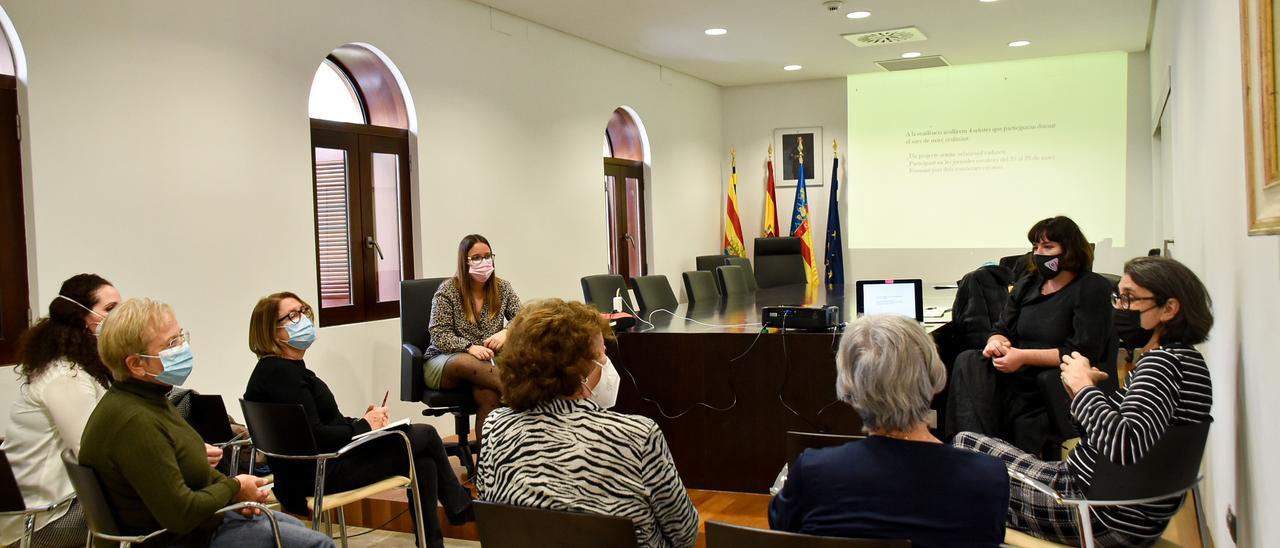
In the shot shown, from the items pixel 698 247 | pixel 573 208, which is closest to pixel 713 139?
pixel 698 247

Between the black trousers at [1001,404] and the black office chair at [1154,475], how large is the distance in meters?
1.21

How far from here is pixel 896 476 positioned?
5.67 ft

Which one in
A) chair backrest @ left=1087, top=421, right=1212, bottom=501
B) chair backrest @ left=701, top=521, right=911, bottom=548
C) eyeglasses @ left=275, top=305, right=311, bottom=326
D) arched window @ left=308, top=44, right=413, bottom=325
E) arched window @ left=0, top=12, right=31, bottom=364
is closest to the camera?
chair backrest @ left=701, top=521, right=911, bottom=548

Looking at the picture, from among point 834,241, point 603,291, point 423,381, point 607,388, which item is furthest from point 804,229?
point 607,388

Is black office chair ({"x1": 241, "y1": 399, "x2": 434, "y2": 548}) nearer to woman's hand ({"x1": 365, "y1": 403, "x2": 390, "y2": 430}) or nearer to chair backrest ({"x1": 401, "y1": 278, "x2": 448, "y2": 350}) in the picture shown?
woman's hand ({"x1": 365, "y1": 403, "x2": 390, "y2": 430})

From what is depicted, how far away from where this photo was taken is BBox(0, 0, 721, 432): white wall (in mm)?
3926

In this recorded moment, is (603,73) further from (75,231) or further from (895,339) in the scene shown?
(895,339)

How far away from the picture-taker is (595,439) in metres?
2.08

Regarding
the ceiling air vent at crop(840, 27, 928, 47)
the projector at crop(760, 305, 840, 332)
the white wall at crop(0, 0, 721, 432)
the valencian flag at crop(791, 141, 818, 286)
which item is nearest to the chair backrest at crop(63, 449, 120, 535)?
the white wall at crop(0, 0, 721, 432)

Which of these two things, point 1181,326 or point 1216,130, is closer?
point 1181,326

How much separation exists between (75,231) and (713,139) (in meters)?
7.83

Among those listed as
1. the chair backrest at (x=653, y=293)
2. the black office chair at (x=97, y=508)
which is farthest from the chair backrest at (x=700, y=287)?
the black office chair at (x=97, y=508)

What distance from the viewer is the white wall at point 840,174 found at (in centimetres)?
926

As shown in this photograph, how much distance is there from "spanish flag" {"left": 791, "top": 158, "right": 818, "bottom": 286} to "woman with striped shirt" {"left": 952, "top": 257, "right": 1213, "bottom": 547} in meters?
7.95
